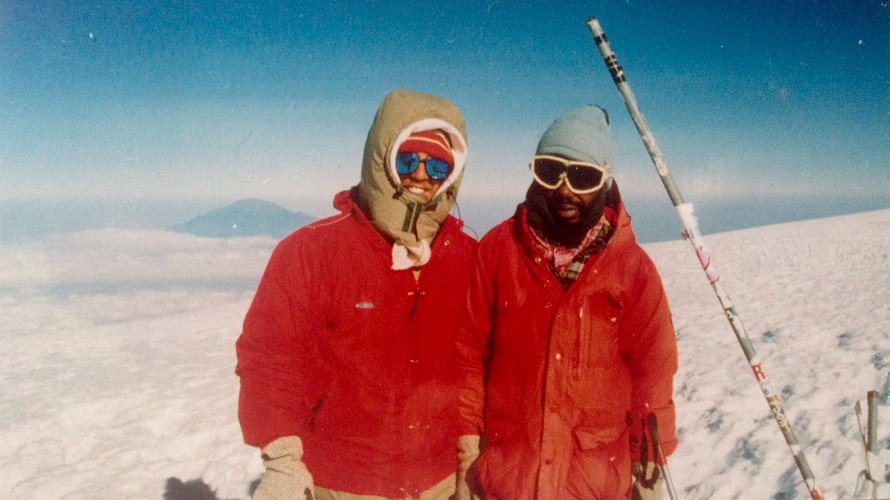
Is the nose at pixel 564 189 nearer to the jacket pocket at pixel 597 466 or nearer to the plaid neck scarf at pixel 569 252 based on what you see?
the plaid neck scarf at pixel 569 252

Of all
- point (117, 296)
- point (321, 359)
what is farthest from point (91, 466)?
point (117, 296)

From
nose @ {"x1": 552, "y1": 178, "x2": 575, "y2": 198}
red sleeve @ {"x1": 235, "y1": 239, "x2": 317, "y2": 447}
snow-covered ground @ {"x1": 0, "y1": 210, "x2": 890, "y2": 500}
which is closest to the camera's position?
red sleeve @ {"x1": 235, "y1": 239, "x2": 317, "y2": 447}

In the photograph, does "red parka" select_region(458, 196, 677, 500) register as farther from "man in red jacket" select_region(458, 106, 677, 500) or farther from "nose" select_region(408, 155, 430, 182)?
"nose" select_region(408, 155, 430, 182)

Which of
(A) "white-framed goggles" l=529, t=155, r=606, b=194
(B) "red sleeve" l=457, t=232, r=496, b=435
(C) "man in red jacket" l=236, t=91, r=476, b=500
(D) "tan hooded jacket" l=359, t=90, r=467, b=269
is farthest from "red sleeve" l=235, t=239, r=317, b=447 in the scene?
(A) "white-framed goggles" l=529, t=155, r=606, b=194

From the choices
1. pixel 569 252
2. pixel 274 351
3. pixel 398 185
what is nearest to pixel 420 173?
pixel 398 185

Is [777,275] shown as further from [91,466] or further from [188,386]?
[91,466]
